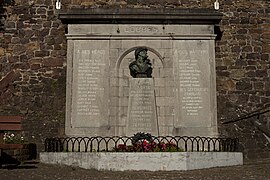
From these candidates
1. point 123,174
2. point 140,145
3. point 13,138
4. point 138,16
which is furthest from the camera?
point 138,16

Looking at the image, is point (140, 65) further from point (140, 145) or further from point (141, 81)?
point (140, 145)

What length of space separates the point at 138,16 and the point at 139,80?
7.17 feet

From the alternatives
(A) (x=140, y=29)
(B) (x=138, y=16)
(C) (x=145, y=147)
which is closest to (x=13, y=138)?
(C) (x=145, y=147)

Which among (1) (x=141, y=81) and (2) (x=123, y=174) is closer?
(2) (x=123, y=174)

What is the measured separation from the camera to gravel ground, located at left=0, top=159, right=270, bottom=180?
8.27 meters

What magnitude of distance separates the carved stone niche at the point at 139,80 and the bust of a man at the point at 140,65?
0.22 m

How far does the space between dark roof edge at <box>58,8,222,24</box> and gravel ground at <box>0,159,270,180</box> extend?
17.1 feet

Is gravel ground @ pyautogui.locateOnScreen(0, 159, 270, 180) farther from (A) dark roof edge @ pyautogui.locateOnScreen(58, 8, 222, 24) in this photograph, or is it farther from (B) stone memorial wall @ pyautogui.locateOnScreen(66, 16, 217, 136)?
(A) dark roof edge @ pyautogui.locateOnScreen(58, 8, 222, 24)

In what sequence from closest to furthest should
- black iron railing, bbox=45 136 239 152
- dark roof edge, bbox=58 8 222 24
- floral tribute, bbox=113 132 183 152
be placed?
floral tribute, bbox=113 132 183 152
black iron railing, bbox=45 136 239 152
dark roof edge, bbox=58 8 222 24

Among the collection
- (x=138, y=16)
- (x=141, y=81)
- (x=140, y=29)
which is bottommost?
(x=141, y=81)

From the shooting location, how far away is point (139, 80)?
1212 centimetres

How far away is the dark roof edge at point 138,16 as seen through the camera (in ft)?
42.0

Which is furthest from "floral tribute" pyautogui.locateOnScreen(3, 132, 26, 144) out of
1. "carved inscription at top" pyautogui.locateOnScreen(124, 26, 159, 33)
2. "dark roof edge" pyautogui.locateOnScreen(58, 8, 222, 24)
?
"carved inscription at top" pyautogui.locateOnScreen(124, 26, 159, 33)

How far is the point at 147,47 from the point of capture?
1293cm
